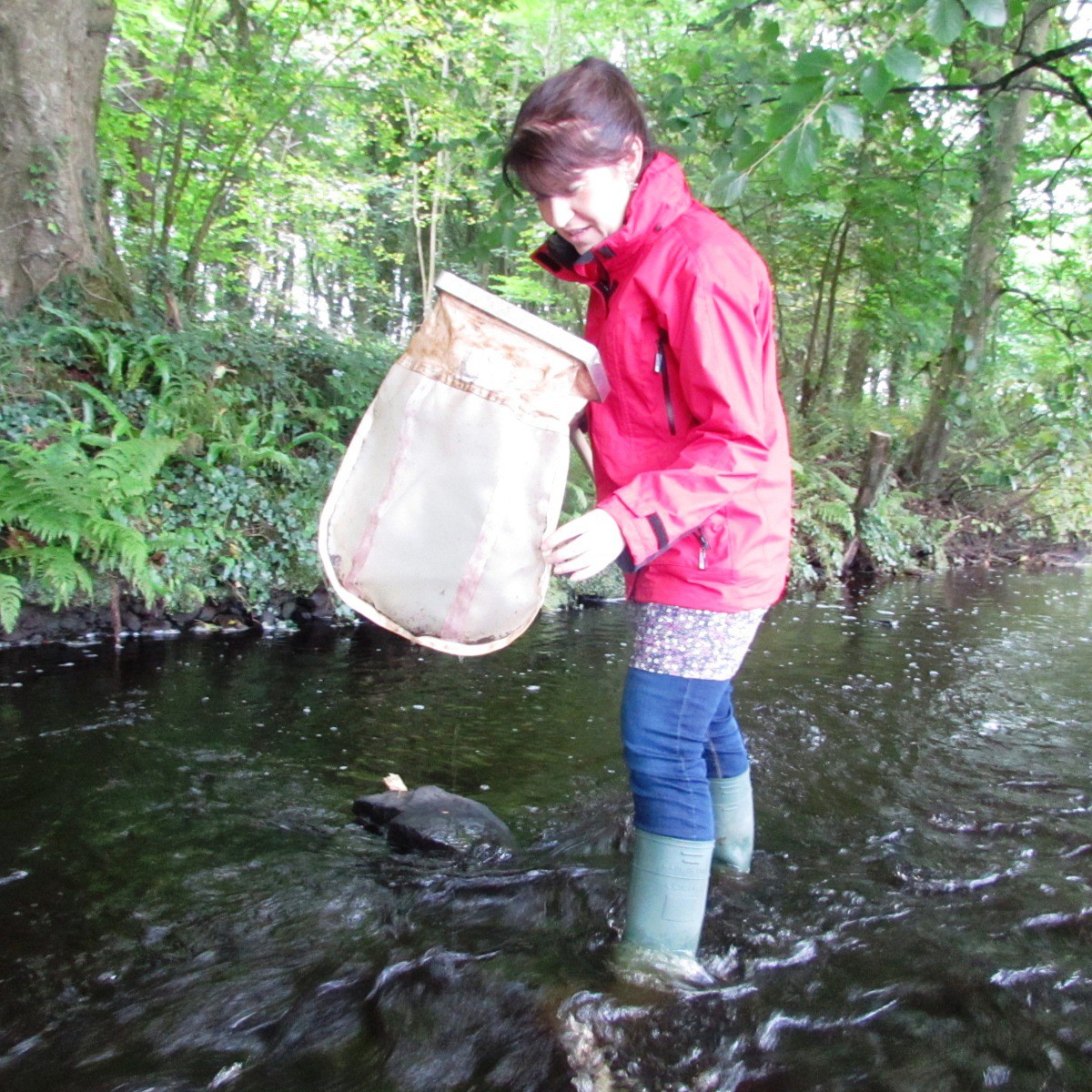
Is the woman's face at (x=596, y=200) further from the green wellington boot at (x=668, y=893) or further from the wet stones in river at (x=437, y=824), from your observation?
the wet stones in river at (x=437, y=824)

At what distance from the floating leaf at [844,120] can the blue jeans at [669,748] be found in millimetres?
1773

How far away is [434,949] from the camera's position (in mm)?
2475

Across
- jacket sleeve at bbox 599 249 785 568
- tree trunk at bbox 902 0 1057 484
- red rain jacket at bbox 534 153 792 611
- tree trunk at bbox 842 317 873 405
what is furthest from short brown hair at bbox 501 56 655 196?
tree trunk at bbox 842 317 873 405

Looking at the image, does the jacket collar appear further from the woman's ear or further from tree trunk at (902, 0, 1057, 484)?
tree trunk at (902, 0, 1057, 484)

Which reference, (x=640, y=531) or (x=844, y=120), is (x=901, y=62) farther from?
(x=640, y=531)

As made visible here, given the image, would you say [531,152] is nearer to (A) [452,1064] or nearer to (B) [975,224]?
(A) [452,1064]

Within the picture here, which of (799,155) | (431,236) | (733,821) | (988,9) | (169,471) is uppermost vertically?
(431,236)

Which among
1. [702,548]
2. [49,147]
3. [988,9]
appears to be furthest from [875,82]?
[49,147]

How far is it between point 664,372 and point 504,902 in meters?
1.73

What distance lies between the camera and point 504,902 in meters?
2.78

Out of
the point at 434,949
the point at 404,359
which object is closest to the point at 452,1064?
the point at 434,949

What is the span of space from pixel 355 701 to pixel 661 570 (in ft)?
11.2

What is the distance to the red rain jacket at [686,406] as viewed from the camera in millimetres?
1832

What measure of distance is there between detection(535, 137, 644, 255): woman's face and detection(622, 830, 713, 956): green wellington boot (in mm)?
1452
